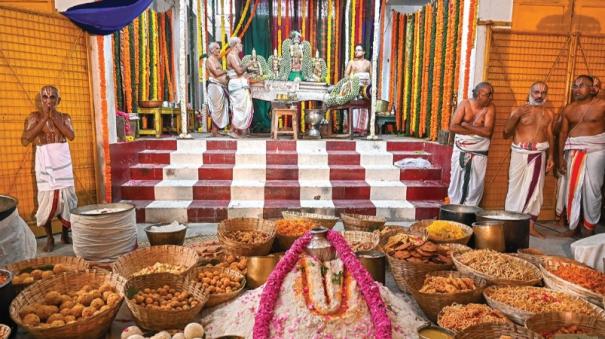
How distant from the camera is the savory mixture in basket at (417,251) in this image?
292 centimetres

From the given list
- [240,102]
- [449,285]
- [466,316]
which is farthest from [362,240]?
[240,102]

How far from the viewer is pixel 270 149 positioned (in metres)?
6.20

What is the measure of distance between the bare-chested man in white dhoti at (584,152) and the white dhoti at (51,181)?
5.50m

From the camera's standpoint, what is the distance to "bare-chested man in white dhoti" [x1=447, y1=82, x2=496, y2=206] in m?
4.61

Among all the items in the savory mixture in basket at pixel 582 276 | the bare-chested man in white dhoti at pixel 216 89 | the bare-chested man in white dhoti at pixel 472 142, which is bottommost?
the savory mixture in basket at pixel 582 276

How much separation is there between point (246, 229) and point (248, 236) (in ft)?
0.93

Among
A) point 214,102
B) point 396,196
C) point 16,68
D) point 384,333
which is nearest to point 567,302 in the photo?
point 384,333

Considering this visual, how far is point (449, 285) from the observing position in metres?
2.55

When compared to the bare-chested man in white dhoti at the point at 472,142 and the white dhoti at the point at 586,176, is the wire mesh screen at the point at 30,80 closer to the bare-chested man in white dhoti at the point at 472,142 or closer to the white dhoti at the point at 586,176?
the bare-chested man in white dhoti at the point at 472,142

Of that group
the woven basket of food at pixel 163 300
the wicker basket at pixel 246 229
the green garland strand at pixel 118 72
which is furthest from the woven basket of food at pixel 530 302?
the green garland strand at pixel 118 72

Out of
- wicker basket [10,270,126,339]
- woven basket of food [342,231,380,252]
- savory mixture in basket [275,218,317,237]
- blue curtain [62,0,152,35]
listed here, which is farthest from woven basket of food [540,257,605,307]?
blue curtain [62,0,152,35]

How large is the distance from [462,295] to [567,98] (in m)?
3.97

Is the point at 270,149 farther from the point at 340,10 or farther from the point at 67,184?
the point at 340,10

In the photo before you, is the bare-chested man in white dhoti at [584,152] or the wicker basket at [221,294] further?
the bare-chested man in white dhoti at [584,152]
